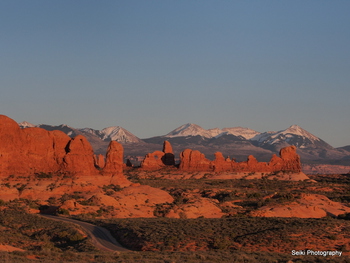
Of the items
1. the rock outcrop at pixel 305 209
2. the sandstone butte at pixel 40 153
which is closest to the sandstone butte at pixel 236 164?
the sandstone butte at pixel 40 153

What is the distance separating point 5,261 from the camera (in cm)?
3031

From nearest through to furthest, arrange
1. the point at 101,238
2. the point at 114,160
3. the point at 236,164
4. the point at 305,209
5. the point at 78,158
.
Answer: the point at 101,238
the point at 305,209
the point at 78,158
the point at 114,160
the point at 236,164

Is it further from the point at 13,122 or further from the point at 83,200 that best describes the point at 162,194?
the point at 13,122

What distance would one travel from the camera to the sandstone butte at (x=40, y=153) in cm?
6569

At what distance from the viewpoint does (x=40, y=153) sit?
6931 centimetres

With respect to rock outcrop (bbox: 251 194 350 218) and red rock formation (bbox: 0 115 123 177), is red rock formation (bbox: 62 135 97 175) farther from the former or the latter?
rock outcrop (bbox: 251 194 350 218)

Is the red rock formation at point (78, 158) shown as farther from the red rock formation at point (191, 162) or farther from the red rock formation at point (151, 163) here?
the red rock formation at point (151, 163)

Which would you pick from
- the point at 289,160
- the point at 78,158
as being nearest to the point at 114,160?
the point at 78,158

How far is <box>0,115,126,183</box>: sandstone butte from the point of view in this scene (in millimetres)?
65688

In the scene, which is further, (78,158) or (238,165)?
(238,165)

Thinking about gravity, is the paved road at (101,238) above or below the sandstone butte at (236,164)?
below

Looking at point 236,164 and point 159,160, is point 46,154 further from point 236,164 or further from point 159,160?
point 236,164

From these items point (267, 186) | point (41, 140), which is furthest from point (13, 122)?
point (267, 186)

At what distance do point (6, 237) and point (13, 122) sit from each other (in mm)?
25964
